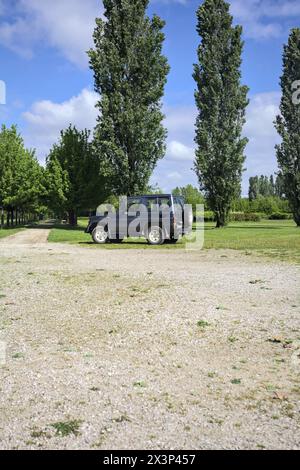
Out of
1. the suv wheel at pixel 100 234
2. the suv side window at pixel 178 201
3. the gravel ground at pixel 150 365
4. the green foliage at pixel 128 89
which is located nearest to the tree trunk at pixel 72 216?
the green foliage at pixel 128 89

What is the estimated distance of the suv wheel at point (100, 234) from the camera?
66.9 feet

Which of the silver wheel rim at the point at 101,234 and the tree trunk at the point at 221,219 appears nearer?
the silver wheel rim at the point at 101,234

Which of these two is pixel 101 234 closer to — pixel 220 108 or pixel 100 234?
pixel 100 234

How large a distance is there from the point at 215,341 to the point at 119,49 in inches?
1321

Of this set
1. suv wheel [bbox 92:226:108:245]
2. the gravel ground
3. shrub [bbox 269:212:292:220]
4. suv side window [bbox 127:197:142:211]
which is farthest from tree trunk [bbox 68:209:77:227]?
shrub [bbox 269:212:292:220]

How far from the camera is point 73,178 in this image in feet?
134

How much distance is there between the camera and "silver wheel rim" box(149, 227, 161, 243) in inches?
757

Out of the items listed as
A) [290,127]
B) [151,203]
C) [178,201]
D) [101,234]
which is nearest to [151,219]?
[151,203]

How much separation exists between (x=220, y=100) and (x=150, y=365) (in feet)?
117

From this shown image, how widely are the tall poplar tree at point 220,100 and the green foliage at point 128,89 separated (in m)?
4.35

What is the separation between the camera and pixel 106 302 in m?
7.12

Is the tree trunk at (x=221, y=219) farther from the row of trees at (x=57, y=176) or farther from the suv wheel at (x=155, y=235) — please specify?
the suv wheel at (x=155, y=235)

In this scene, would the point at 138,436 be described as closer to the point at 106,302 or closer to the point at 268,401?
the point at 268,401

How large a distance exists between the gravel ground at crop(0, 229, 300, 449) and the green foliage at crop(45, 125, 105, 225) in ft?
105
